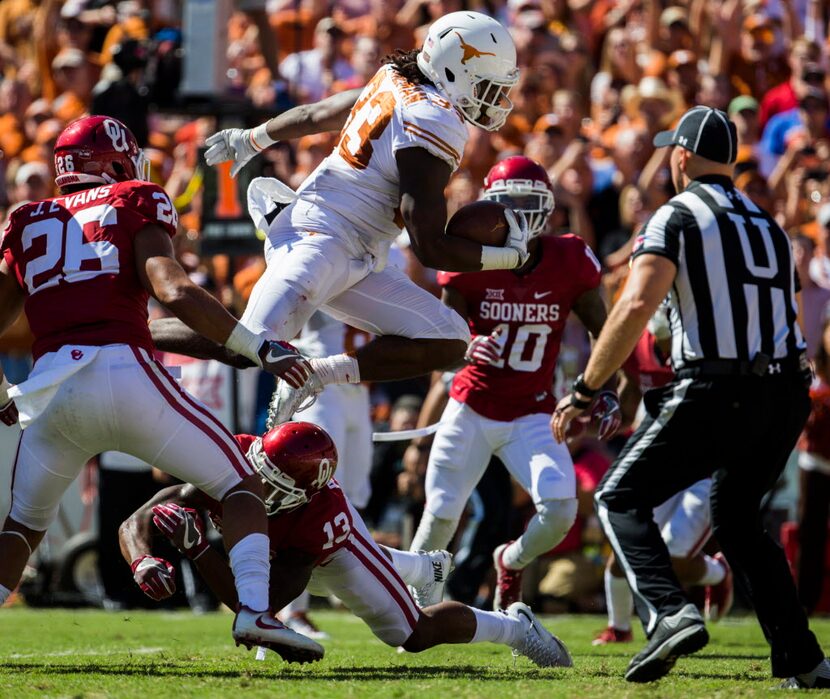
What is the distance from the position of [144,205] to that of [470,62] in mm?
1589

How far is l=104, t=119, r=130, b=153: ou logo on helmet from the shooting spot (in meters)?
5.43

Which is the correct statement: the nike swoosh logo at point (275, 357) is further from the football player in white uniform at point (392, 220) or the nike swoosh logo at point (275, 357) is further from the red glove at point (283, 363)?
the football player in white uniform at point (392, 220)

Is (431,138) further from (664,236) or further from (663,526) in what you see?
(663,526)

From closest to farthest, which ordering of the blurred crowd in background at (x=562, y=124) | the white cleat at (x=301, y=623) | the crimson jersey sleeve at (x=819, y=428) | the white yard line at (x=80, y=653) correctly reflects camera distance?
1. the white yard line at (x=80, y=653)
2. the white cleat at (x=301, y=623)
3. the crimson jersey sleeve at (x=819, y=428)
4. the blurred crowd in background at (x=562, y=124)

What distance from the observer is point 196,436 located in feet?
16.6

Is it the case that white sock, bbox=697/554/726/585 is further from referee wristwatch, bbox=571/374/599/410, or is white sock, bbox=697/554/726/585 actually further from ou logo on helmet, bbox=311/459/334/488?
ou logo on helmet, bbox=311/459/334/488

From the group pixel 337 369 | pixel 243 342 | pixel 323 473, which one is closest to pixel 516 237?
pixel 337 369

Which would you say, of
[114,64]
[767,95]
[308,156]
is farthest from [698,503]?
[114,64]

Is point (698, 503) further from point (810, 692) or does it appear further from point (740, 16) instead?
point (740, 16)

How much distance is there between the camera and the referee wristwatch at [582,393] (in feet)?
16.9

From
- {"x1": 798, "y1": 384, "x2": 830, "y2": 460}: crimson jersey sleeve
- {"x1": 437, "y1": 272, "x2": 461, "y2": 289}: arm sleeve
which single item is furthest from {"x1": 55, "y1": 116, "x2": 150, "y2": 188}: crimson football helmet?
{"x1": 798, "y1": 384, "x2": 830, "y2": 460}: crimson jersey sleeve

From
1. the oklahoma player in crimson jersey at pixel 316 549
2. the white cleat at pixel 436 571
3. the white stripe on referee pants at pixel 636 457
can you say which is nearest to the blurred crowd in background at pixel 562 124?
the white cleat at pixel 436 571

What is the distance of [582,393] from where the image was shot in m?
5.19

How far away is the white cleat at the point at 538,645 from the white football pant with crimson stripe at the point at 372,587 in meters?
0.49
